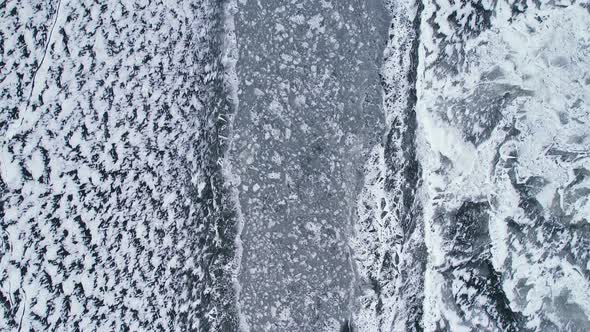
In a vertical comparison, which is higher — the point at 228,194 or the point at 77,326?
the point at 228,194

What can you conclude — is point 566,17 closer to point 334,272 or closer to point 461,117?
point 461,117

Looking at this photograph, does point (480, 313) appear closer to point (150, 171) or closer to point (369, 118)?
point (369, 118)

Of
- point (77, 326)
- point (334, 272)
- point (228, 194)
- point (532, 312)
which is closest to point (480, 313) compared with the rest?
point (532, 312)

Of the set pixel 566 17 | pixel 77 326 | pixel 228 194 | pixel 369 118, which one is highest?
pixel 566 17

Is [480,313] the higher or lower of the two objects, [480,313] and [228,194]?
the lower

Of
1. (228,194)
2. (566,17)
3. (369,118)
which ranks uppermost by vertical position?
(566,17)

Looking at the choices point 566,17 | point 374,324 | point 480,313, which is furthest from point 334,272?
point 566,17
